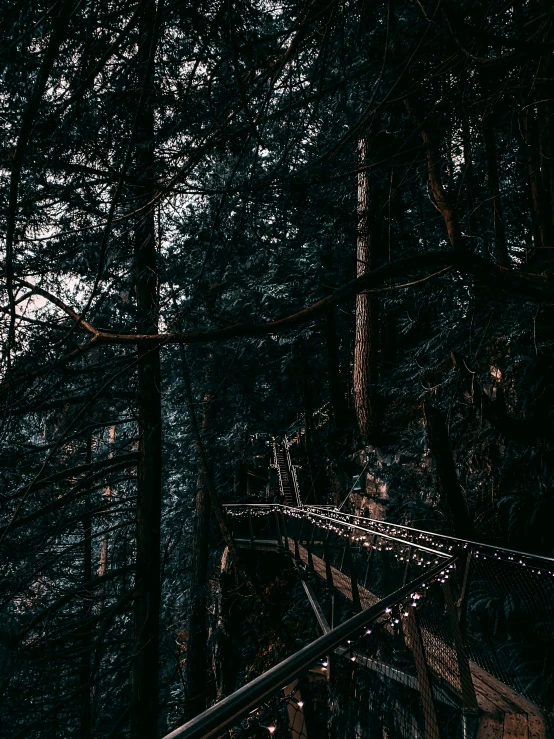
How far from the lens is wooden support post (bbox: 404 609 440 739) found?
3096 mm

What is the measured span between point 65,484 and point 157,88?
6.23 m

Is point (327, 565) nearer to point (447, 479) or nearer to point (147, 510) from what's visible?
point (447, 479)

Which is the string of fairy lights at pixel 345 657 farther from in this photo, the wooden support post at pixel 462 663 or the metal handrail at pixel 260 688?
the wooden support post at pixel 462 663

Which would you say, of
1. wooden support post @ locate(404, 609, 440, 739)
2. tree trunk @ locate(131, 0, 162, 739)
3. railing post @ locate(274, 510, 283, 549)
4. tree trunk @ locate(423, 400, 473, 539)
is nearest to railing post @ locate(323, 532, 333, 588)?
tree trunk @ locate(423, 400, 473, 539)

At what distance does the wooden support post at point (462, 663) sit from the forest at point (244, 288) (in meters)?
2.18

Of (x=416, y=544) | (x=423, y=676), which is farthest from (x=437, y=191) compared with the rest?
(x=423, y=676)

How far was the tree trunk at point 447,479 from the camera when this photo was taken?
27.0ft

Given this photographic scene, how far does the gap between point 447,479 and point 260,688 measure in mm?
7195

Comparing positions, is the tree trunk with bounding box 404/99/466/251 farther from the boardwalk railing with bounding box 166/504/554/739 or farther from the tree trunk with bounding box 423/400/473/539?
the tree trunk with bounding box 423/400/473/539

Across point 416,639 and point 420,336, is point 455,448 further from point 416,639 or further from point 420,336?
point 416,639

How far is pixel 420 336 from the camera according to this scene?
54.8 feet

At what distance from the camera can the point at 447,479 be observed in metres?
8.34

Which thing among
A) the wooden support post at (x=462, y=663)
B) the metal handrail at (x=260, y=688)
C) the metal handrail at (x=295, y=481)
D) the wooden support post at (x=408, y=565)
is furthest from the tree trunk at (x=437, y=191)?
the metal handrail at (x=295, y=481)

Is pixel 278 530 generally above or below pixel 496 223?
below
